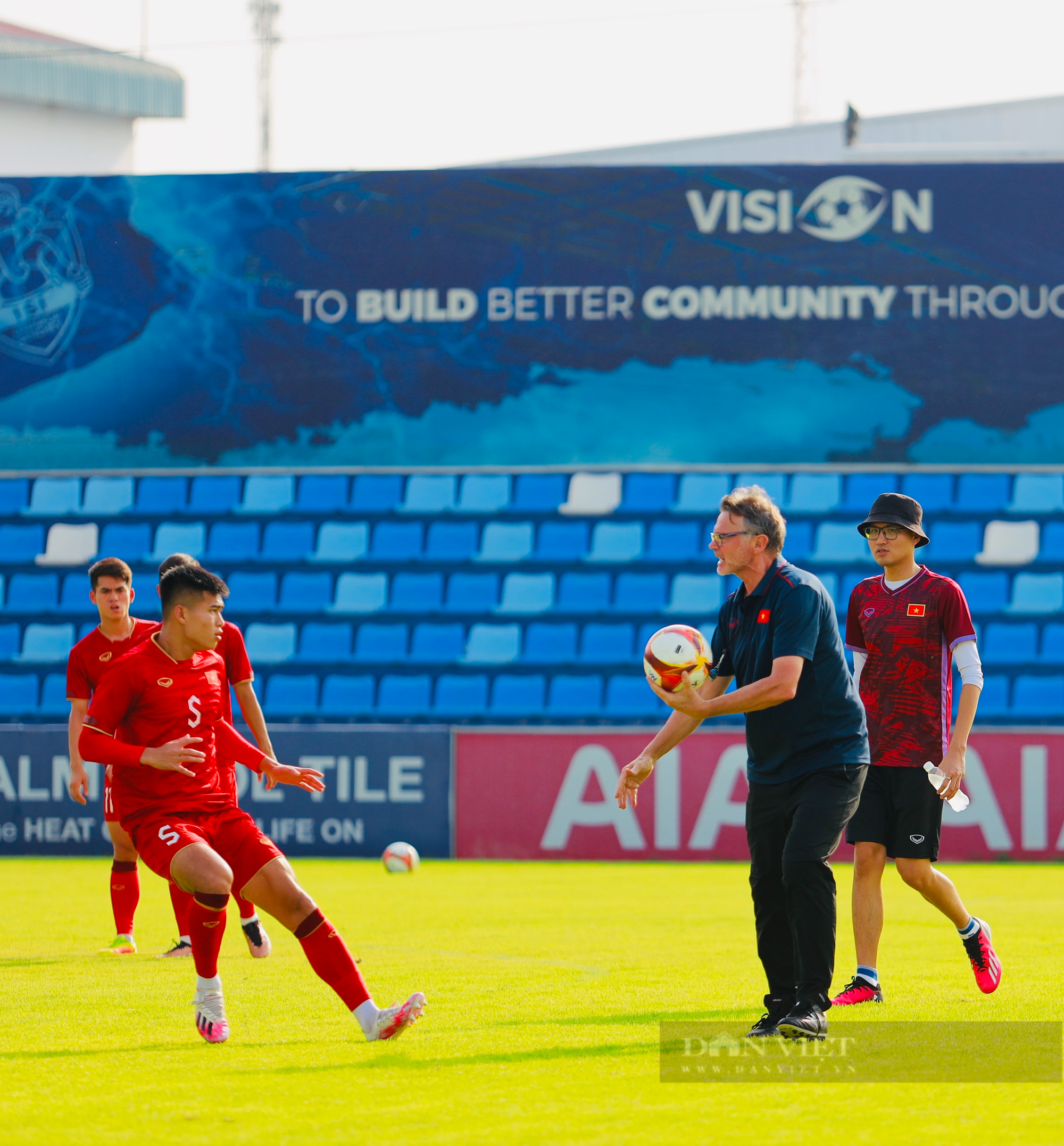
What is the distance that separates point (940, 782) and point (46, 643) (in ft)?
39.0

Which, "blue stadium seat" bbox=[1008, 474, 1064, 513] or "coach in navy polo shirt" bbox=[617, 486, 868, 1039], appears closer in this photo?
Result: "coach in navy polo shirt" bbox=[617, 486, 868, 1039]

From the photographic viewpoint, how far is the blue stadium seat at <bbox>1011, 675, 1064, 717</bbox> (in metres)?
15.2

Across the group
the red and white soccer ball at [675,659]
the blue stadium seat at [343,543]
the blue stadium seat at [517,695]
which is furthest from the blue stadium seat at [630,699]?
the red and white soccer ball at [675,659]

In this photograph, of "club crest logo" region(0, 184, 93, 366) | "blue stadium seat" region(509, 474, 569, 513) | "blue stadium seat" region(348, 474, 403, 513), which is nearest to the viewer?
"blue stadium seat" region(509, 474, 569, 513)

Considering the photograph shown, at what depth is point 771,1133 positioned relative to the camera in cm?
423

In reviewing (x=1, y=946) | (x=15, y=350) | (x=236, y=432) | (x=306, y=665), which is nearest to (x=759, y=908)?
(x=1, y=946)

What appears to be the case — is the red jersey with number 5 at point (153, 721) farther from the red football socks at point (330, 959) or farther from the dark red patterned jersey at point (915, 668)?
the dark red patterned jersey at point (915, 668)

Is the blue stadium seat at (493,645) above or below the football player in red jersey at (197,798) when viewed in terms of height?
above

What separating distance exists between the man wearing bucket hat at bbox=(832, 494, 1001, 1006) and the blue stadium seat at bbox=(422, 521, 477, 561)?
9594 millimetres

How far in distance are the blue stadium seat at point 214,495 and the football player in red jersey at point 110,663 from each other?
26.1 ft

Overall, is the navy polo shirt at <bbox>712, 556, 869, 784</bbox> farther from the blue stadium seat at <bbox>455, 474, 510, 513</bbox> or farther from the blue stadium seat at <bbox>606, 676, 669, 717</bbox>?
the blue stadium seat at <bbox>455, 474, 510, 513</bbox>

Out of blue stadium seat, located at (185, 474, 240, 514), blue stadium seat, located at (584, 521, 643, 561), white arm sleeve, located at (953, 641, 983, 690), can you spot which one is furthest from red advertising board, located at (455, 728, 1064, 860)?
white arm sleeve, located at (953, 641, 983, 690)

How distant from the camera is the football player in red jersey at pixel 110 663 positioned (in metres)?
8.47

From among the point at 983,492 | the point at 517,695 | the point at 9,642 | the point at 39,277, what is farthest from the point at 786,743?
the point at 39,277
